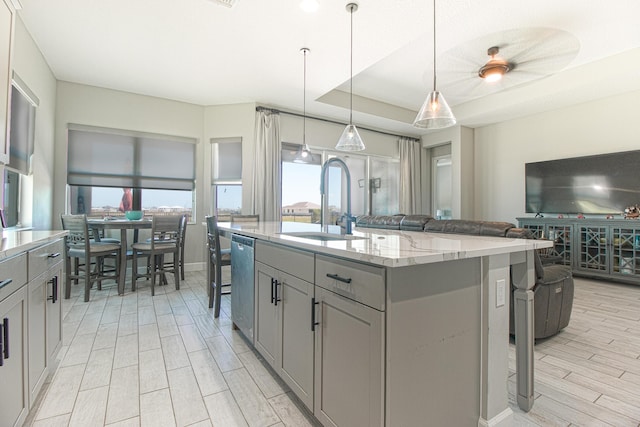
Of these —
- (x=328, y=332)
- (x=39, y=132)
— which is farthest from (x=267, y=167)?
(x=328, y=332)

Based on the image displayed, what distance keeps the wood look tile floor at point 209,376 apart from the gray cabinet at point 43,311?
195 millimetres

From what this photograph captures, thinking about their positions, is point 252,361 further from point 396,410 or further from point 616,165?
point 616,165

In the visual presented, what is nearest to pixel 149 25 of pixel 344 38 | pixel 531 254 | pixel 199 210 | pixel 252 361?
pixel 344 38

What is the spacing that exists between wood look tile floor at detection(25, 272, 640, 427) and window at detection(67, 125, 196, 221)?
85.5 inches

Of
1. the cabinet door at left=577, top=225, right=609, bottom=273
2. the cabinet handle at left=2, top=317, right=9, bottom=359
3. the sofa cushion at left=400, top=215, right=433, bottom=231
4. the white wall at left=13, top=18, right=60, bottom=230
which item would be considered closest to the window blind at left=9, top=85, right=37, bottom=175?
the white wall at left=13, top=18, right=60, bottom=230

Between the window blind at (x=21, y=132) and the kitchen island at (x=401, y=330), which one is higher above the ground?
the window blind at (x=21, y=132)

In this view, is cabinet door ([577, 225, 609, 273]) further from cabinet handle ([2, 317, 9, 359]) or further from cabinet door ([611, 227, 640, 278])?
cabinet handle ([2, 317, 9, 359])

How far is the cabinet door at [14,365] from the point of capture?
3.84 ft

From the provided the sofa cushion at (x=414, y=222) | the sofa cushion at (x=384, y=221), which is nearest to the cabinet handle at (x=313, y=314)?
the sofa cushion at (x=414, y=222)

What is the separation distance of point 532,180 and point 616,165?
1.11m

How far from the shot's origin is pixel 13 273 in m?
1.25

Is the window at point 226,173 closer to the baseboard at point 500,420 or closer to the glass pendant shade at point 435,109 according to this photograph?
the glass pendant shade at point 435,109

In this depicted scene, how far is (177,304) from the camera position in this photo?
333 cm

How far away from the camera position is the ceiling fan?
271 centimetres
